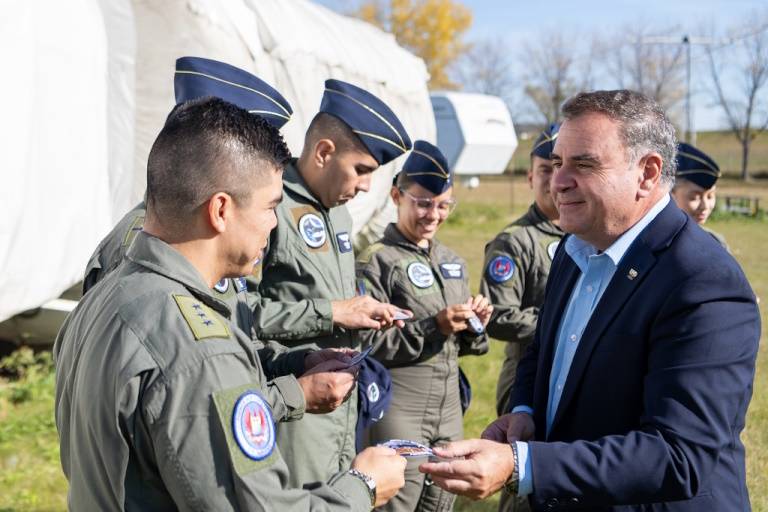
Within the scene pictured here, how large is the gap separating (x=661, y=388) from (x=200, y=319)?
44.6 inches

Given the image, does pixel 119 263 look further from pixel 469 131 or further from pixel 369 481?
pixel 469 131

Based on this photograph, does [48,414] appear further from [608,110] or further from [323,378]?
[608,110]

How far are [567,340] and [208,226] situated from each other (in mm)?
1105

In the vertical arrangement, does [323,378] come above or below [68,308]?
above

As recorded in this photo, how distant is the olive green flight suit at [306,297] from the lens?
315 cm

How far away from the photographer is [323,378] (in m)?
2.49

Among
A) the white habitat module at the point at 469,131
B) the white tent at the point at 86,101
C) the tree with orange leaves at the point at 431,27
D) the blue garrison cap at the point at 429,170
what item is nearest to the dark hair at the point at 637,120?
the blue garrison cap at the point at 429,170

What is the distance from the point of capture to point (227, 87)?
308cm

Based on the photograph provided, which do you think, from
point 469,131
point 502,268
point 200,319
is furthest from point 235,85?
point 469,131

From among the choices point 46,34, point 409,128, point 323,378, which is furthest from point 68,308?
point 409,128

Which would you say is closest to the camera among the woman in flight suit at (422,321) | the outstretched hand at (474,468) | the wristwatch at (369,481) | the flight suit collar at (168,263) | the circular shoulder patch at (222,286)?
the flight suit collar at (168,263)

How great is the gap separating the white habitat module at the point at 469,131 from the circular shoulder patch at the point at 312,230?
16.6 meters

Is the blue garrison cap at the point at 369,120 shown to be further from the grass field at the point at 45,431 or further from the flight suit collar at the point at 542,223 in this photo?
the grass field at the point at 45,431

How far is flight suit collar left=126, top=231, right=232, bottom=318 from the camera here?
1714 mm
